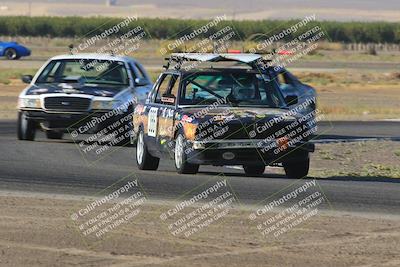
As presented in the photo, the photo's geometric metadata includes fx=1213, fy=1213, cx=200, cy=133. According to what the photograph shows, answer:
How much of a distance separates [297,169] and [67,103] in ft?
21.9

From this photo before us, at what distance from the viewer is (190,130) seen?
16109 mm

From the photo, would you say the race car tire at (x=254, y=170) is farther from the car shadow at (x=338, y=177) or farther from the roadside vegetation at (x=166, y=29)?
the roadside vegetation at (x=166, y=29)

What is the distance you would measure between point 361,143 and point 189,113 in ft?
28.8

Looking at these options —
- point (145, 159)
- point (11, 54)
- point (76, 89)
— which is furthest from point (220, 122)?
point (11, 54)

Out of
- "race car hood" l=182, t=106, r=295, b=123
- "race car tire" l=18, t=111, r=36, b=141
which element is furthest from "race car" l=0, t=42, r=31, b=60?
"race car hood" l=182, t=106, r=295, b=123

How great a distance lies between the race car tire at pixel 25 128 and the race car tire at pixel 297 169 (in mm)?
7214

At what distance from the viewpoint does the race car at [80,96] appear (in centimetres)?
2216

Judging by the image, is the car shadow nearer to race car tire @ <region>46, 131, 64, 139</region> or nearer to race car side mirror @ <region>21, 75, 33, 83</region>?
race car side mirror @ <region>21, 75, 33, 83</region>

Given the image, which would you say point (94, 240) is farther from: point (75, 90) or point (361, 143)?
point (361, 143)

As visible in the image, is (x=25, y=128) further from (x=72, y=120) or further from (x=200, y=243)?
(x=200, y=243)

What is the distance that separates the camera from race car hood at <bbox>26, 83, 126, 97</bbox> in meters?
22.3

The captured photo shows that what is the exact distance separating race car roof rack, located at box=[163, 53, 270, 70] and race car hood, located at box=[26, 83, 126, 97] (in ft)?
14.8

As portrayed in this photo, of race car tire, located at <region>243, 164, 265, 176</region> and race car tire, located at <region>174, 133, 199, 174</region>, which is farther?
race car tire, located at <region>243, 164, 265, 176</region>

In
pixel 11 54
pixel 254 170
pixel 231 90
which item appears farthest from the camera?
pixel 11 54
